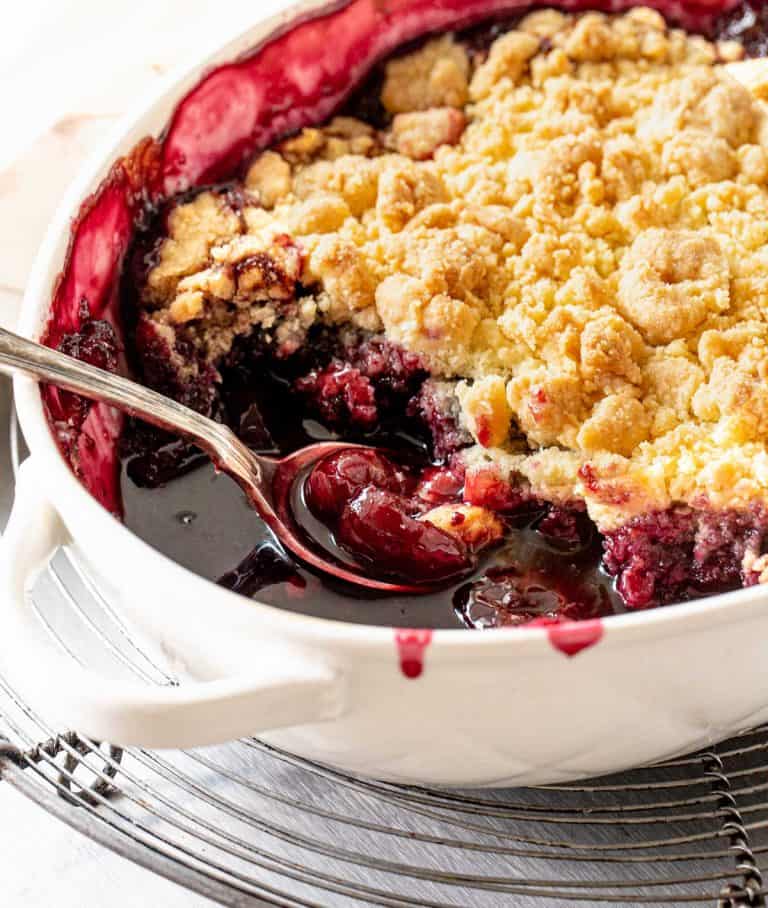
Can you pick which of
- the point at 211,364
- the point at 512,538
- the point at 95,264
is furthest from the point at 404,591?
the point at 95,264

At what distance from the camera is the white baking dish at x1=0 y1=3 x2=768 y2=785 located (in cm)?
121

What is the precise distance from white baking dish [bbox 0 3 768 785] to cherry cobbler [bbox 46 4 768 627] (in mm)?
205

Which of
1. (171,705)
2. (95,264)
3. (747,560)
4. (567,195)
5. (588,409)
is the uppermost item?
(95,264)

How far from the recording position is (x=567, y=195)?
1.89 metres

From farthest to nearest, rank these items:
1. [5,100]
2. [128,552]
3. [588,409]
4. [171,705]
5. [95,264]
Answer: [5,100] → [95,264] → [588,409] → [128,552] → [171,705]

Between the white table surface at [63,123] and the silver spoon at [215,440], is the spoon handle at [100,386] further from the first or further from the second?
the white table surface at [63,123]

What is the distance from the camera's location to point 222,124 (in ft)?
6.65

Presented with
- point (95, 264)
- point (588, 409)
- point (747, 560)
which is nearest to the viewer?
point (747, 560)

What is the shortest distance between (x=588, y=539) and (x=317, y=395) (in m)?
0.48

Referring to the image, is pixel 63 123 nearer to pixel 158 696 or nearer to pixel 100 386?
pixel 100 386

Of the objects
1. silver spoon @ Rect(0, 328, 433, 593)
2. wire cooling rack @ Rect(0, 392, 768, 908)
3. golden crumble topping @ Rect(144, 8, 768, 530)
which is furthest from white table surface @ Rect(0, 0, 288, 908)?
silver spoon @ Rect(0, 328, 433, 593)

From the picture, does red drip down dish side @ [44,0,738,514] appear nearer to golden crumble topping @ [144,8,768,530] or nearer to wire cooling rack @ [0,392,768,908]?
golden crumble topping @ [144,8,768,530]

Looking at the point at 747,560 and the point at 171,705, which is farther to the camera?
the point at 747,560

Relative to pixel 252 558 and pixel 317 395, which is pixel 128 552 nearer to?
pixel 252 558
